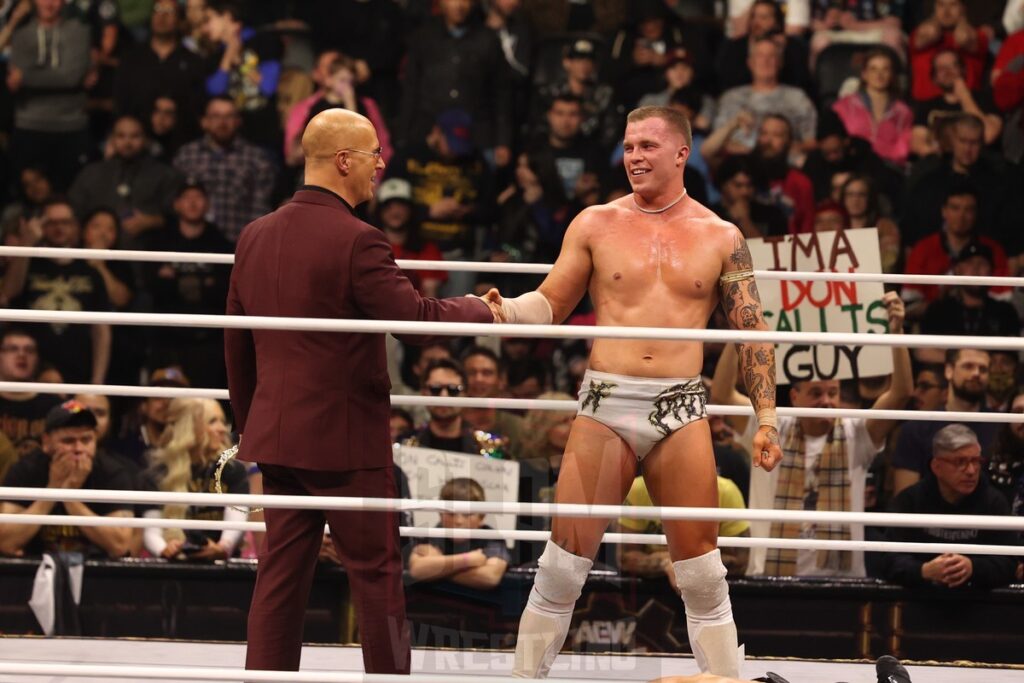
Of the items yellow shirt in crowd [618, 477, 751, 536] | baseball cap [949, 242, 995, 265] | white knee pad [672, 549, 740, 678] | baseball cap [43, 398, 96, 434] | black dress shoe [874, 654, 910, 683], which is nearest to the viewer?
white knee pad [672, 549, 740, 678]

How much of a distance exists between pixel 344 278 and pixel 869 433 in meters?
2.98

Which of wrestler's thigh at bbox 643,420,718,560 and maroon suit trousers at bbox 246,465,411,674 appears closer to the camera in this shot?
maroon suit trousers at bbox 246,465,411,674

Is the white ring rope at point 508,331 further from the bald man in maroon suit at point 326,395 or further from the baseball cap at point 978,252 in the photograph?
the baseball cap at point 978,252

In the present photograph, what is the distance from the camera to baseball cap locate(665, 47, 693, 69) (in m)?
7.54

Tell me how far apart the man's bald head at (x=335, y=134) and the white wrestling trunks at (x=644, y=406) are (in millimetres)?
850

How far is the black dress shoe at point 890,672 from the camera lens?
380cm

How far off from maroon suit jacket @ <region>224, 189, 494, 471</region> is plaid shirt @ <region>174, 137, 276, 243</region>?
4.08 metres

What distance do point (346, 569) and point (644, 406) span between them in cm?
83

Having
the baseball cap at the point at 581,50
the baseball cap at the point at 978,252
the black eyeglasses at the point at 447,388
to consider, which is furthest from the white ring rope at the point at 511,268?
the baseball cap at the point at 581,50

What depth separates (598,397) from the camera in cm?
365

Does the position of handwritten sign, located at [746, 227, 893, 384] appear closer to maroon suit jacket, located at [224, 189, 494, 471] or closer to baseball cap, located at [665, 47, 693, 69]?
maroon suit jacket, located at [224, 189, 494, 471]

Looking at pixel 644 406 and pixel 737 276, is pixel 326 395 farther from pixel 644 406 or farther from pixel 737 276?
pixel 737 276

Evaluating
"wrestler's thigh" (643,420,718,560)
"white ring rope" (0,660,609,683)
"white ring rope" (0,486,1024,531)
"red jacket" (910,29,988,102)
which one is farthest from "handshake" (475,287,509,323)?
"red jacket" (910,29,988,102)

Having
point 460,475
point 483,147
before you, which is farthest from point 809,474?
point 483,147
